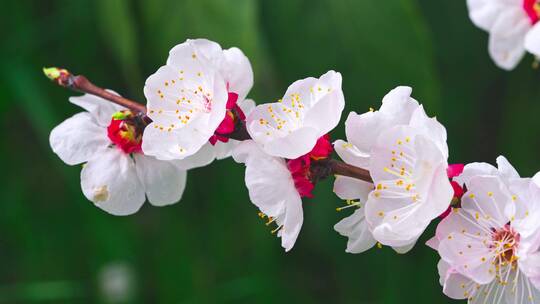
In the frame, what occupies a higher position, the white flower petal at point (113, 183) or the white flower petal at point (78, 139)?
the white flower petal at point (78, 139)

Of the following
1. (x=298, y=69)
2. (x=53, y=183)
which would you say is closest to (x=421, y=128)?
(x=298, y=69)

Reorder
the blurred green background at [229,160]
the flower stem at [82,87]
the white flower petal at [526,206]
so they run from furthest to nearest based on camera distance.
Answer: the blurred green background at [229,160]
the flower stem at [82,87]
the white flower petal at [526,206]

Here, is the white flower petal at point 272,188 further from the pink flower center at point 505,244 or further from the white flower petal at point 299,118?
the pink flower center at point 505,244

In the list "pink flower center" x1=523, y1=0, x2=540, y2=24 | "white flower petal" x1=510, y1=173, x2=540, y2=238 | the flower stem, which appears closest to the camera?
"white flower petal" x1=510, y1=173, x2=540, y2=238

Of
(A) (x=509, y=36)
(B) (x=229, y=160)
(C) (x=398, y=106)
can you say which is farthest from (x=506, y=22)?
(B) (x=229, y=160)

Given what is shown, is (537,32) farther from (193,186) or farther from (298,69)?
(193,186)

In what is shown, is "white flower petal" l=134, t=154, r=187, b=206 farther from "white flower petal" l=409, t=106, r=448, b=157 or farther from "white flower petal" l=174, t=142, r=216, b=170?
"white flower petal" l=409, t=106, r=448, b=157

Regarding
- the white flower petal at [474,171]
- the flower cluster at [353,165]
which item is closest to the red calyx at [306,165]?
the flower cluster at [353,165]

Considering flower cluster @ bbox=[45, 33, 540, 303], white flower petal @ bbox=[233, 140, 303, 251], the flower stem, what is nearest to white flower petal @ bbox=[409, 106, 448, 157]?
flower cluster @ bbox=[45, 33, 540, 303]
